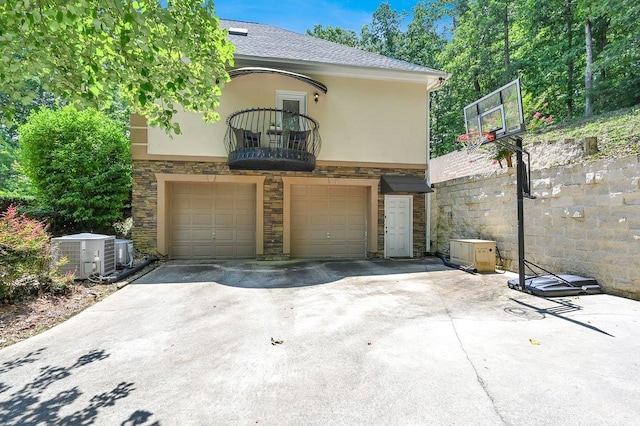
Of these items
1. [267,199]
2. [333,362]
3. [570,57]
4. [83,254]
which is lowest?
[333,362]

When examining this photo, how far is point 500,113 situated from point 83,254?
8796 mm

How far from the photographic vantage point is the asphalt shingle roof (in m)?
9.27

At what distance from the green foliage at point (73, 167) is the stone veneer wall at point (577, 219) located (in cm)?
1109

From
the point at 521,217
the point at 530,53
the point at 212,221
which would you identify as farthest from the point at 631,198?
the point at 530,53

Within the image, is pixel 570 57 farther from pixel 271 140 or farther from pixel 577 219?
pixel 271 140

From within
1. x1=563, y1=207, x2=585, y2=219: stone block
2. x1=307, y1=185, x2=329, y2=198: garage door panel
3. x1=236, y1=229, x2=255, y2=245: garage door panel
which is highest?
x1=307, y1=185, x2=329, y2=198: garage door panel

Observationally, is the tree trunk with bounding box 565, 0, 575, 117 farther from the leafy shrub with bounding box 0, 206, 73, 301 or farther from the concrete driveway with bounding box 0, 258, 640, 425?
the leafy shrub with bounding box 0, 206, 73, 301

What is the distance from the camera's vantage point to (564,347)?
11.0ft

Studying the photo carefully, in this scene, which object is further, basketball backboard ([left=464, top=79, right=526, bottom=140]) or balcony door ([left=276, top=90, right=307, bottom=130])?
balcony door ([left=276, top=90, right=307, bottom=130])

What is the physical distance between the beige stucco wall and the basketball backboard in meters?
3.36

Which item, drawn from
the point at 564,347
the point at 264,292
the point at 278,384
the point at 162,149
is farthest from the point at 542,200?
the point at 162,149

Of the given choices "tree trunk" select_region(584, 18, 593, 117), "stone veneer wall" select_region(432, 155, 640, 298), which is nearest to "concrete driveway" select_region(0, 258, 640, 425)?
"stone veneer wall" select_region(432, 155, 640, 298)

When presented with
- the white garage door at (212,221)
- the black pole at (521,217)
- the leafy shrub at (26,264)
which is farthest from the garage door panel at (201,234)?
the black pole at (521,217)

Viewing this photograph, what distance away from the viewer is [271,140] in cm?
906
